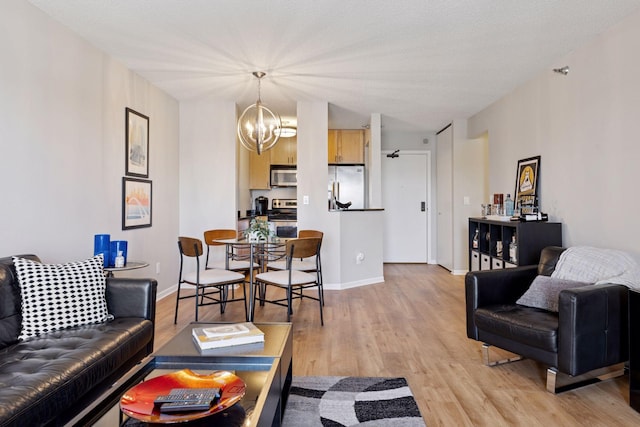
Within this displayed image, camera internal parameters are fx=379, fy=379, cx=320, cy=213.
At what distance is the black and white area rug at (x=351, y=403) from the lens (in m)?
1.86

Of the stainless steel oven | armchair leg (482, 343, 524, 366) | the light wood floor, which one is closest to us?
the light wood floor

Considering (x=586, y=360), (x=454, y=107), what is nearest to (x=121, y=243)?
(x=586, y=360)

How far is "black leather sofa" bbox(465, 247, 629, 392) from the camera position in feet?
6.58

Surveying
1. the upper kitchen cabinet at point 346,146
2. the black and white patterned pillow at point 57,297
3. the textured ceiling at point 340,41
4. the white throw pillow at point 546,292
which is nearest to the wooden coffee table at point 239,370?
the black and white patterned pillow at point 57,297

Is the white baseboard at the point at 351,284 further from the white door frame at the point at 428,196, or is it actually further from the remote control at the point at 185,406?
the remote control at the point at 185,406

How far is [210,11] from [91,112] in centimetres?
139

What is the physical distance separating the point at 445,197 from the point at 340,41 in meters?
4.01

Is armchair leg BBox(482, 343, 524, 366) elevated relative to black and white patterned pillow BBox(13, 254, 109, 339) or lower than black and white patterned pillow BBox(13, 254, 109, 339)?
lower

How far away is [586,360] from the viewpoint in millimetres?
2025

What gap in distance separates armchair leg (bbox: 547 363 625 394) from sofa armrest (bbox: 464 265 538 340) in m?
0.49

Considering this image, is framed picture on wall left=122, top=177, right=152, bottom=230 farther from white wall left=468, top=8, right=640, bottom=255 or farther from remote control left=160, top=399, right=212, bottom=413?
white wall left=468, top=8, right=640, bottom=255

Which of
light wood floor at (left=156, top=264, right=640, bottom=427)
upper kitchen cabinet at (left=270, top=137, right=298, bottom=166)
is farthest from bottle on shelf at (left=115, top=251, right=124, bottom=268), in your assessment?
upper kitchen cabinet at (left=270, top=137, right=298, bottom=166)

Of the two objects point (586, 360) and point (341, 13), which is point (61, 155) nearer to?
point (341, 13)

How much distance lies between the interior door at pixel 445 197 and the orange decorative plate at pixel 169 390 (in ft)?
17.3
